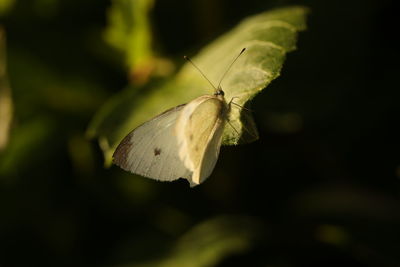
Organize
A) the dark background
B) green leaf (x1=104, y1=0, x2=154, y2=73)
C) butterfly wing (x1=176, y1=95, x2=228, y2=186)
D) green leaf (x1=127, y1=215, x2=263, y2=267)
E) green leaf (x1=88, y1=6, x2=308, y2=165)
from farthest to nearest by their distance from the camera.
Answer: the dark background
green leaf (x1=127, y1=215, x2=263, y2=267)
green leaf (x1=104, y1=0, x2=154, y2=73)
butterfly wing (x1=176, y1=95, x2=228, y2=186)
green leaf (x1=88, y1=6, x2=308, y2=165)

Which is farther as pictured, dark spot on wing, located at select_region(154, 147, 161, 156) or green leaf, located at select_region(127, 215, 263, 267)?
green leaf, located at select_region(127, 215, 263, 267)

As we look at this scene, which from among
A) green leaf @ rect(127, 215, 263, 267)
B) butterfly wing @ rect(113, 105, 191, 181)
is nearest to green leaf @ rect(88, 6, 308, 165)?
butterfly wing @ rect(113, 105, 191, 181)

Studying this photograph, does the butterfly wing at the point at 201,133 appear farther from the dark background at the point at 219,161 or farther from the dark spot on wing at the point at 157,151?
the dark background at the point at 219,161

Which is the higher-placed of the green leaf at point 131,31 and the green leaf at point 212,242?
the green leaf at point 131,31

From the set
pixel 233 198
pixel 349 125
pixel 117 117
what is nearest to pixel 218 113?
pixel 117 117

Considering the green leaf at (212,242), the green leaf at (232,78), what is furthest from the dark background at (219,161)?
the green leaf at (232,78)

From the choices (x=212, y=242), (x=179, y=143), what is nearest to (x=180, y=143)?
(x=179, y=143)

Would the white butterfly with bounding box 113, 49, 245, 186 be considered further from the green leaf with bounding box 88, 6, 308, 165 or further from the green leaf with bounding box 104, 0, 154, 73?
the green leaf with bounding box 104, 0, 154, 73
